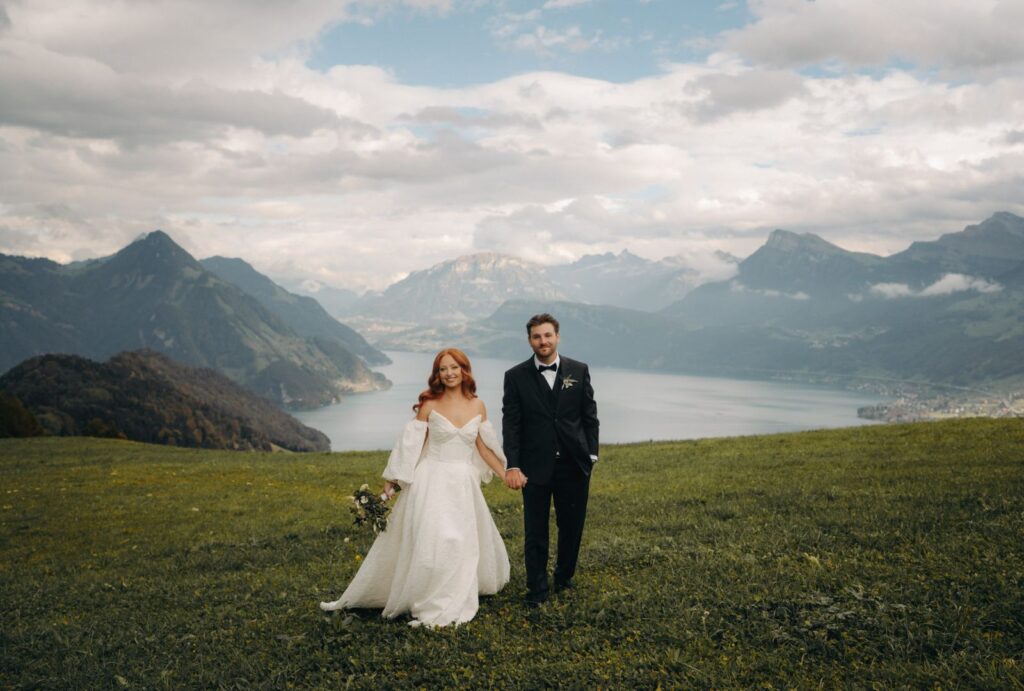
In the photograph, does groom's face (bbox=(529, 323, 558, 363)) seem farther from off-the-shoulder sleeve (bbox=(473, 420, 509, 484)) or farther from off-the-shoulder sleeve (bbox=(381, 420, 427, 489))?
off-the-shoulder sleeve (bbox=(381, 420, 427, 489))

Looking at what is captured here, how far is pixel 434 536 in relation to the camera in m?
8.80

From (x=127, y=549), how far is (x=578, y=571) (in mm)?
11618

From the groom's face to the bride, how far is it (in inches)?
39.2

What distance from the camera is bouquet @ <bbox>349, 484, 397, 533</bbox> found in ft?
30.1

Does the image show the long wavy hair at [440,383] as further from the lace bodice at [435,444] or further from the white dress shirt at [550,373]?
the white dress shirt at [550,373]

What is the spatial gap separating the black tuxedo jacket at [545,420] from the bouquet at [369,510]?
1934 millimetres

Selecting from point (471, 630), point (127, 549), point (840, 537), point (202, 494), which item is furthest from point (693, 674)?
point (202, 494)

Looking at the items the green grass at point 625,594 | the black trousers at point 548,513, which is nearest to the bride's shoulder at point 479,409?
the black trousers at point 548,513

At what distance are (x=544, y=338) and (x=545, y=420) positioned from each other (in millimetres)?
1161

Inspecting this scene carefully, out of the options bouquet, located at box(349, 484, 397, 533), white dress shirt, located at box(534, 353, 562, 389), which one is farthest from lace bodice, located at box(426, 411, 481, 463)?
white dress shirt, located at box(534, 353, 562, 389)

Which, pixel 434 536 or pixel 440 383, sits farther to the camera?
pixel 440 383

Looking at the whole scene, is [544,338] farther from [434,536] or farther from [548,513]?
[434,536]

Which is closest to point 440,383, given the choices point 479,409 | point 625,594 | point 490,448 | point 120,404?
point 479,409

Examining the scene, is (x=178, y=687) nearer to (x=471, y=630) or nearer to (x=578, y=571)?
(x=471, y=630)
